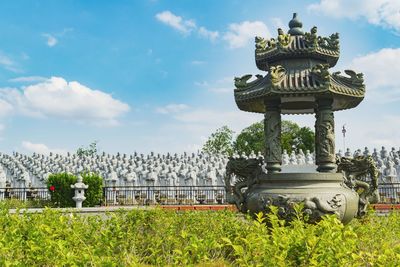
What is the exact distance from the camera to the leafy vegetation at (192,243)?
15.2ft

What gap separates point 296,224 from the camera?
632 cm

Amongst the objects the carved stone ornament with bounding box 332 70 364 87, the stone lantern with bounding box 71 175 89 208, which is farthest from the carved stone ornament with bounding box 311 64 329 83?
the stone lantern with bounding box 71 175 89 208

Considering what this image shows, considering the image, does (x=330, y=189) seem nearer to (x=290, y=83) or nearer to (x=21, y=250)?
(x=290, y=83)

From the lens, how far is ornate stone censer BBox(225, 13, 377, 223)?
906 cm

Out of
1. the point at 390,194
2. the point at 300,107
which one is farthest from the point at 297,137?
the point at 300,107

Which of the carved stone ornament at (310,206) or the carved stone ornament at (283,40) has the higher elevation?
the carved stone ornament at (283,40)

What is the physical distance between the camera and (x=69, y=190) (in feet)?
67.2

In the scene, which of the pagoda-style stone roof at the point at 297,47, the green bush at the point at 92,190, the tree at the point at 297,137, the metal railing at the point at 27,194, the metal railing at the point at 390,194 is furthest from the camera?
the tree at the point at 297,137

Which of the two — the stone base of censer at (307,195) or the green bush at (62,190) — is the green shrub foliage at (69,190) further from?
the stone base of censer at (307,195)

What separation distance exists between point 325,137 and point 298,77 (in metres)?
1.44

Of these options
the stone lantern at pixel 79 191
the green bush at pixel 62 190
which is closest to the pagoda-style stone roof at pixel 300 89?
the stone lantern at pixel 79 191

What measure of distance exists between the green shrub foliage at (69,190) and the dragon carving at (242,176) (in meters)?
12.0

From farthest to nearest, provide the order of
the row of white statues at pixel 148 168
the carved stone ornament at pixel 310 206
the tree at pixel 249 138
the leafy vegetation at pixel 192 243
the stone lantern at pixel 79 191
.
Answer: the tree at pixel 249 138 < the row of white statues at pixel 148 168 < the stone lantern at pixel 79 191 < the carved stone ornament at pixel 310 206 < the leafy vegetation at pixel 192 243

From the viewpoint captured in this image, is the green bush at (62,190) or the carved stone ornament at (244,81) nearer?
the carved stone ornament at (244,81)
